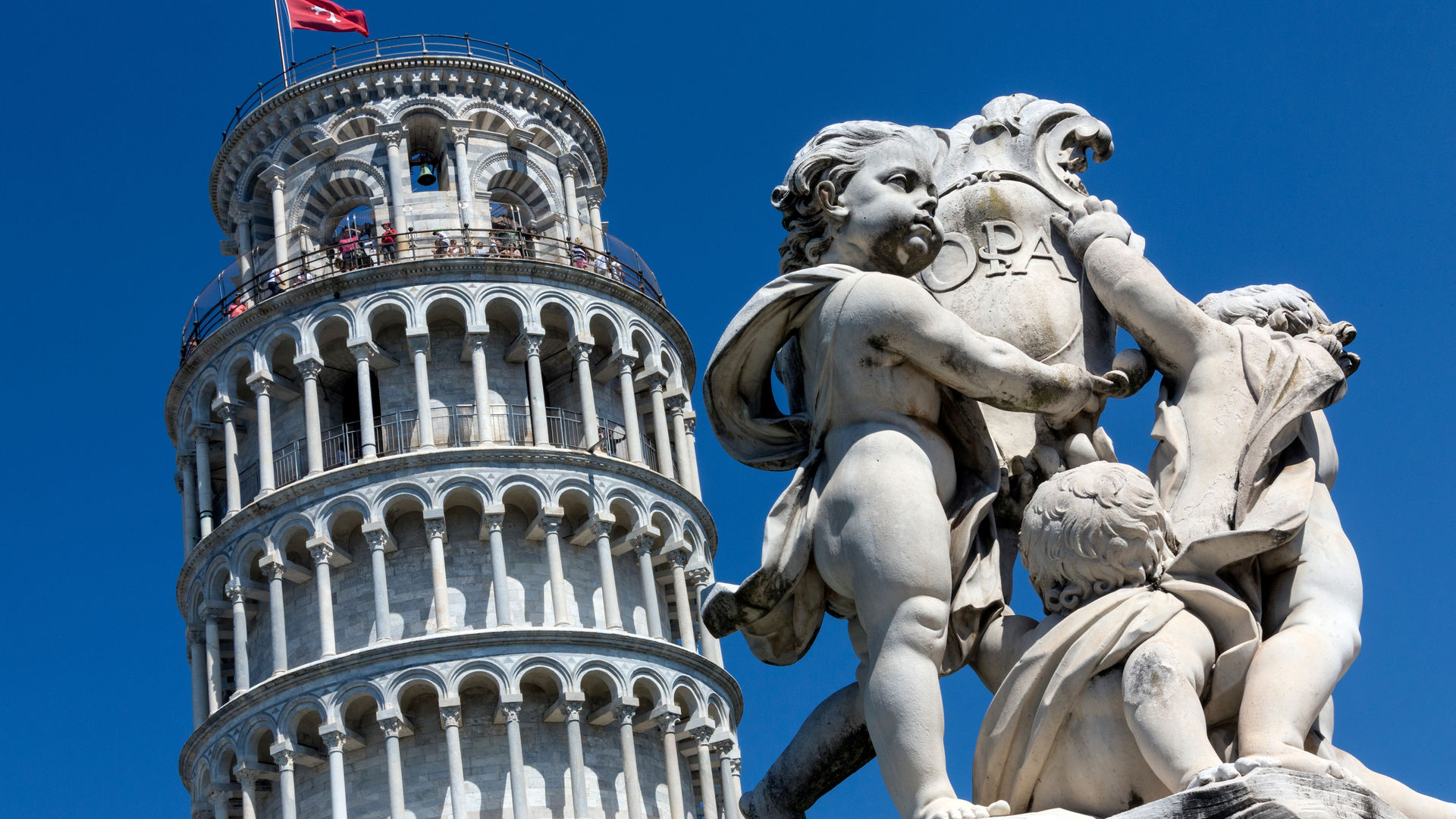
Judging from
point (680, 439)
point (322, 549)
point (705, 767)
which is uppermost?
point (680, 439)

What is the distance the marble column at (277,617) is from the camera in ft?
137

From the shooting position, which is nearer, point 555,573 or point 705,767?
point 555,573

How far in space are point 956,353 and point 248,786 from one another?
39.0 metres

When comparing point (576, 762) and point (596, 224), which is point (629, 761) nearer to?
point (576, 762)

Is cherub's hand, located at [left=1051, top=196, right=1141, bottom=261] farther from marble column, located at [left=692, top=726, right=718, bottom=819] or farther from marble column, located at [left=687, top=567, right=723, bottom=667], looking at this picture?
marble column, located at [left=687, top=567, right=723, bottom=667]

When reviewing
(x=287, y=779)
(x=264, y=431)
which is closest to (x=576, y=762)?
(x=287, y=779)

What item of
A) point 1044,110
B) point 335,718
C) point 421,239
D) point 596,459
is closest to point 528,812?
point 335,718

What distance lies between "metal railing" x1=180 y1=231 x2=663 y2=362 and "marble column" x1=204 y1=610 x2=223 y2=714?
6161mm

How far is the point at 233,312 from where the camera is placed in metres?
45.8

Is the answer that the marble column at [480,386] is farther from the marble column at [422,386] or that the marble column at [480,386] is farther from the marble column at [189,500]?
the marble column at [189,500]

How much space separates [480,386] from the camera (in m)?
43.3

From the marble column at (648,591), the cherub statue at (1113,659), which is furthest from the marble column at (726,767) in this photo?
the cherub statue at (1113,659)

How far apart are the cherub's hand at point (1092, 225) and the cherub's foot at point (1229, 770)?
153 cm

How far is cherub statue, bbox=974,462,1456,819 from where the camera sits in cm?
410
